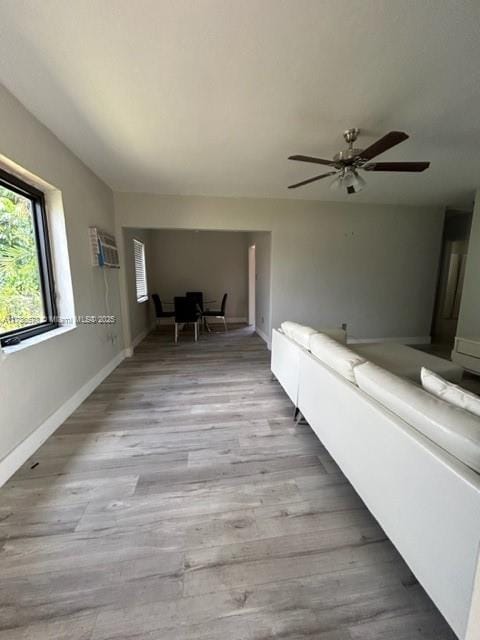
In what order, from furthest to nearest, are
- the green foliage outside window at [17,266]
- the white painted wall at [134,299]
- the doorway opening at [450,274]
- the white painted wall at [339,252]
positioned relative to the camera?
1. the doorway opening at [450,274]
2. the white painted wall at [134,299]
3. the white painted wall at [339,252]
4. the green foliage outside window at [17,266]

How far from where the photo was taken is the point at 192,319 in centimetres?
502

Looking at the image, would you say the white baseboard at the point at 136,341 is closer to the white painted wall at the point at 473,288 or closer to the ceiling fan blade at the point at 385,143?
the ceiling fan blade at the point at 385,143

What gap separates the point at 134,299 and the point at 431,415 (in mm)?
4514

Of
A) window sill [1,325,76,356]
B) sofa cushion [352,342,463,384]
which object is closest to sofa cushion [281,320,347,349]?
sofa cushion [352,342,463,384]

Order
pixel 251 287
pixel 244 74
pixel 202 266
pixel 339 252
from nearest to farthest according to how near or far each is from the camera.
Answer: pixel 244 74
pixel 339 252
pixel 251 287
pixel 202 266

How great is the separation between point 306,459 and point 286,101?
2582 mm

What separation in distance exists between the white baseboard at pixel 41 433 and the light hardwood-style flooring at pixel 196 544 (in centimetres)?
6

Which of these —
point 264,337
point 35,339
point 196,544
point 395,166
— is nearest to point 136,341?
point 264,337

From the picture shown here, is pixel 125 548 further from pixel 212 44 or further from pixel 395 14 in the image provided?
pixel 395 14

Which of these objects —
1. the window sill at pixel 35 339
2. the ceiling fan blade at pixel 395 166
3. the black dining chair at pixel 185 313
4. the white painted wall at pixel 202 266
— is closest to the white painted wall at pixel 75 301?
the window sill at pixel 35 339

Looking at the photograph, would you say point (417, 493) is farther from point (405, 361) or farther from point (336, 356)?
point (405, 361)

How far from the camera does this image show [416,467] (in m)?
0.98

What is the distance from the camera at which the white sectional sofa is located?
2.68 ft

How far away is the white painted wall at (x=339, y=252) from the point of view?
13.3ft
